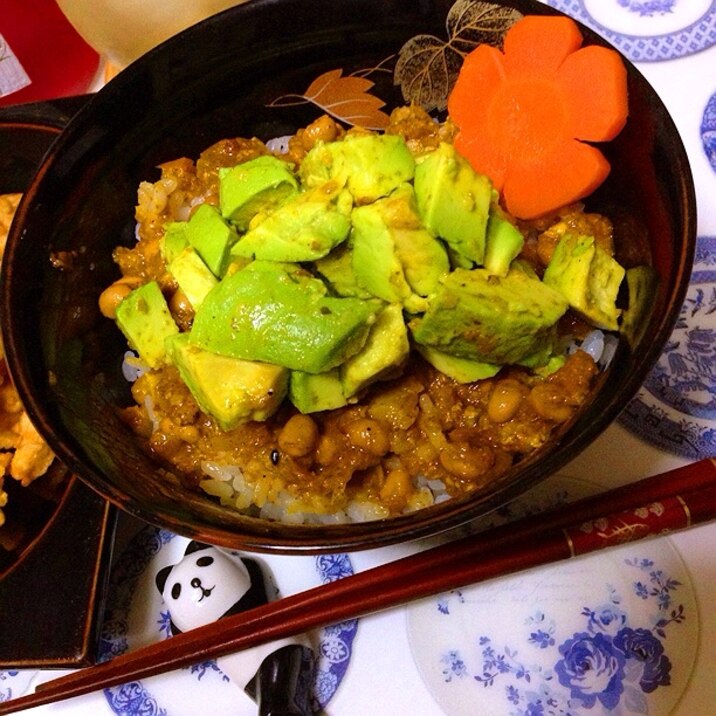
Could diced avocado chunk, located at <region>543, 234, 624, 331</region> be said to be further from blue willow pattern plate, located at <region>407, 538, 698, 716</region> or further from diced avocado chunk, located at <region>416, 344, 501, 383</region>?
blue willow pattern plate, located at <region>407, 538, 698, 716</region>

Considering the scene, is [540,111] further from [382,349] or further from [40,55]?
[40,55]

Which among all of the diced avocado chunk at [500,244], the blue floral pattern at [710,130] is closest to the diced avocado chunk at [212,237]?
the diced avocado chunk at [500,244]

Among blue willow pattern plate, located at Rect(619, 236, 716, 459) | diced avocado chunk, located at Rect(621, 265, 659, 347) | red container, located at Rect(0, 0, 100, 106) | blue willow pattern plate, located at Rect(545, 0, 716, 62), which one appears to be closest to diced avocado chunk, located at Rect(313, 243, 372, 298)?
diced avocado chunk, located at Rect(621, 265, 659, 347)

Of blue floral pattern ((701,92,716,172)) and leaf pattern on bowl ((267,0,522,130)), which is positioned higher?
leaf pattern on bowl ((267,0,522,130))

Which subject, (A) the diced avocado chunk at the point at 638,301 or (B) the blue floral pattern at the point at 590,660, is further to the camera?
(B) the blue floral pattern at the point at 590,660

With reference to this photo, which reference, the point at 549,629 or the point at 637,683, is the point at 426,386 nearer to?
the point at 549,629

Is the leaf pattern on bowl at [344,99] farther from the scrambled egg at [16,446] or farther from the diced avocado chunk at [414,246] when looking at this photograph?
the scrambled egg at [16,446]
